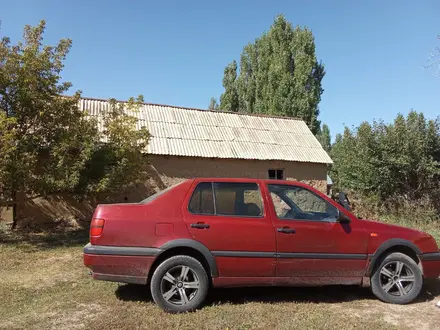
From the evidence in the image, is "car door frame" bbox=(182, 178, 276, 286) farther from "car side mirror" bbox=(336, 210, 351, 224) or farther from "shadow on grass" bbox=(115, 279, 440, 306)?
"car side mirror" bbox=(336, 210, 351, 224)

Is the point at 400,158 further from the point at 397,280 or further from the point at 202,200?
the point at 202,200

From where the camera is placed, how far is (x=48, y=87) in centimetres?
923

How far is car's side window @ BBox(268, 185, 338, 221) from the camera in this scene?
4.87m

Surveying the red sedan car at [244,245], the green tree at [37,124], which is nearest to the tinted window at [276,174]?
the green tree at [37,124]

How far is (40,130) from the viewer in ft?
30.9

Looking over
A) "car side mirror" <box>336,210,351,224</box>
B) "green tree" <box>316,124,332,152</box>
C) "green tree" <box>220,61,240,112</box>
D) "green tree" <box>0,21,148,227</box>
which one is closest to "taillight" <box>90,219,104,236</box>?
"car side mirror" <box>336,210,351,224</box>

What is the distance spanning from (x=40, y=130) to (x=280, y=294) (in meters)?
7.28

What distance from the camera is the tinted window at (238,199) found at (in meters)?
4.75

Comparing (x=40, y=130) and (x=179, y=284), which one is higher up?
(x=40, y=130)

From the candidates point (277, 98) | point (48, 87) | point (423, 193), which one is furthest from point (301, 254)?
point (277, 98)

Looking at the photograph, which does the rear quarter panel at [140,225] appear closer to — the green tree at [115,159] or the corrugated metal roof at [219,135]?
the green tree at [115,159]

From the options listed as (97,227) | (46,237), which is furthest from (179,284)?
(46,237)

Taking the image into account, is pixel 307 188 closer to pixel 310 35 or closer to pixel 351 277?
pixel 351 277

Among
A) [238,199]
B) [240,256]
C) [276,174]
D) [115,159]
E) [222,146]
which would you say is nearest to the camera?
[240,256]
